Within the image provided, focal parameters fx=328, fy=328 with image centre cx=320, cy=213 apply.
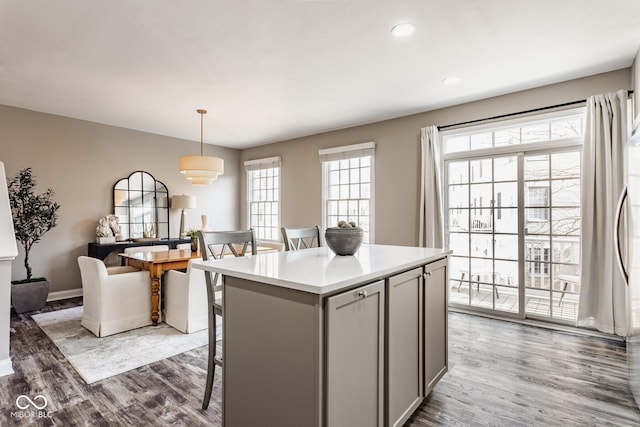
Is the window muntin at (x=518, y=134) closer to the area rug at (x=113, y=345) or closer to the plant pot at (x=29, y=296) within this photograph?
the area rug at (x=113, y=345)

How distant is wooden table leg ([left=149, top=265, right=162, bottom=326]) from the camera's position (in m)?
3.56

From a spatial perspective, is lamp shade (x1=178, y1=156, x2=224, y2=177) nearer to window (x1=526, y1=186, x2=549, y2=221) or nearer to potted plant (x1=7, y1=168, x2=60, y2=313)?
potted plant (x1=7, y1=168, x2=60, y2=313)

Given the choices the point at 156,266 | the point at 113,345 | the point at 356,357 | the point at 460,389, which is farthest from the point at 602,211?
the point at 113,345

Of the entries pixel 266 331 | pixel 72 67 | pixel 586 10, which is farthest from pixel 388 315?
pixel 72 67

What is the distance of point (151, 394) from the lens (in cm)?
226

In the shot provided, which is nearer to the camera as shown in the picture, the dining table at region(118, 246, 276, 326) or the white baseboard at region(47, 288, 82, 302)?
the dining table at region(118, 246, 276, 326)

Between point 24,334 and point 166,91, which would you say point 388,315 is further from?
point 24,334

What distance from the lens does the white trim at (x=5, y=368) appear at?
2479 millimetres

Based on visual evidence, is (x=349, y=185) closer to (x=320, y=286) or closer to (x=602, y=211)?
(x=602, y=211)

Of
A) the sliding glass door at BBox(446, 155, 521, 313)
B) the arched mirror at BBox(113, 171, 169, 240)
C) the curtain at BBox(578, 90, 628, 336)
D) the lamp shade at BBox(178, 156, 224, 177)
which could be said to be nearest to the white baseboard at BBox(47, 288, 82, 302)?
the arched mirror at BBox(113, 171, 169, 240)

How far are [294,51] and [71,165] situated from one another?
13.5ft

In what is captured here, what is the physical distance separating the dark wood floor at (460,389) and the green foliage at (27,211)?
5.32 ft

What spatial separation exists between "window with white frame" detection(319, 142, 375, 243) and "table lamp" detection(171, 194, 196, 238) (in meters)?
2.40

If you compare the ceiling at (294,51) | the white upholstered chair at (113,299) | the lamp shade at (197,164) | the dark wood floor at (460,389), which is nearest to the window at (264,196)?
the ceiling at (294,51)
